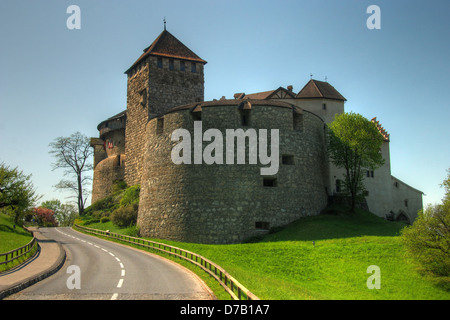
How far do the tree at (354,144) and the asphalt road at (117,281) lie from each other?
64.4ft

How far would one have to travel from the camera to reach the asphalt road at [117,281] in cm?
1386

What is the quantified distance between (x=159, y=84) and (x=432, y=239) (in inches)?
1269

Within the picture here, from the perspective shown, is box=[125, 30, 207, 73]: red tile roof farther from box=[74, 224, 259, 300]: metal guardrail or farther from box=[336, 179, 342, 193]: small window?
box=[74, 224, 259, 300]: metal guardrail

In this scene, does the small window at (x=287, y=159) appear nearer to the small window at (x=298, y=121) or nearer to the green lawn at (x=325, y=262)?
the small window at (x=298, y=121)

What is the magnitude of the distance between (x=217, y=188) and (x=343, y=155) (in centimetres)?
1222

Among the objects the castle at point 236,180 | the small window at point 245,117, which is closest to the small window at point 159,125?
the castle at point 236,180

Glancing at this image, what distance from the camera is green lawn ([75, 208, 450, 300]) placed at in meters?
19.1

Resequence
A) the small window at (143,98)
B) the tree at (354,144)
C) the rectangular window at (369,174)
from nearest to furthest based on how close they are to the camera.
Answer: the tree at (354,144), the rectangular window at (369,174), the small window at (143,98)

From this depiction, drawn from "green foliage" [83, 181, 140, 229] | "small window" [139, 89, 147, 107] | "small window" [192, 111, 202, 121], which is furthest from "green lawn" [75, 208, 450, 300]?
"small window" [139, 89, 147, 107]

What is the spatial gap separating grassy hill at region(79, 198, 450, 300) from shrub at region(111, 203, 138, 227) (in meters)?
10.3

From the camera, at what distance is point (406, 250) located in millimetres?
23141

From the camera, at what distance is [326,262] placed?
24609 mm

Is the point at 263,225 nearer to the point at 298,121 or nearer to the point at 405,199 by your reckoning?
the point at 298,121

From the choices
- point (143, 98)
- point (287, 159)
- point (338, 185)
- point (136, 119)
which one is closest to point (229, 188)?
point (287, 159)
